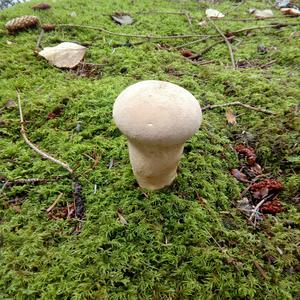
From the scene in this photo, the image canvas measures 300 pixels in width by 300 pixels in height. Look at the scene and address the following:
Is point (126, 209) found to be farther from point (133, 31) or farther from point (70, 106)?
point (133, 31)

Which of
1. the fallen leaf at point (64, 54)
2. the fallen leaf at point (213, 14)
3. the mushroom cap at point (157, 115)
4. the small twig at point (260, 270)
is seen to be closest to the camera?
the mushroom cap at point (157, 115)

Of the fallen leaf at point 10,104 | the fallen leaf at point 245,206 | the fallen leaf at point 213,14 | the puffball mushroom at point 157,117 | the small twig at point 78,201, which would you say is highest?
the puffball mushroom at point 157,117

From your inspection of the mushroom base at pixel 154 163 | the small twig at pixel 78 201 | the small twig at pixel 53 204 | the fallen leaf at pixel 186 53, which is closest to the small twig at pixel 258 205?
the mushroom base at pixel 154 163

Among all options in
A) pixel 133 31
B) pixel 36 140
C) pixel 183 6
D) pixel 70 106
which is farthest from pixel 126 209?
pixel 183 6

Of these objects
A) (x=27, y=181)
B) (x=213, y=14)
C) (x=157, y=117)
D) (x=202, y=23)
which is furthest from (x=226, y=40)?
(x=27, y=181)

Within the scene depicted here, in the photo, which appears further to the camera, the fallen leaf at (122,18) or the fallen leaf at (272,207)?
the fallen leaf at (122,18)

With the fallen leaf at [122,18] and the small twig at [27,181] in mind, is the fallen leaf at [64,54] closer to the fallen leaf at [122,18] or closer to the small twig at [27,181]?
the fallen leaf at [122,18]

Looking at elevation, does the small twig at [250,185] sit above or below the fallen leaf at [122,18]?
below

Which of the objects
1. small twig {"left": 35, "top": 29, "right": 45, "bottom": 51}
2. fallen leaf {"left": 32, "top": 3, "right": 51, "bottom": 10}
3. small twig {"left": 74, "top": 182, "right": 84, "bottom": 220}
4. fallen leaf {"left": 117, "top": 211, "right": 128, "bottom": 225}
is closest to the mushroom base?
fallen leaf {"left": 117, "top": 211, "right": 128, "bottom": 225}
